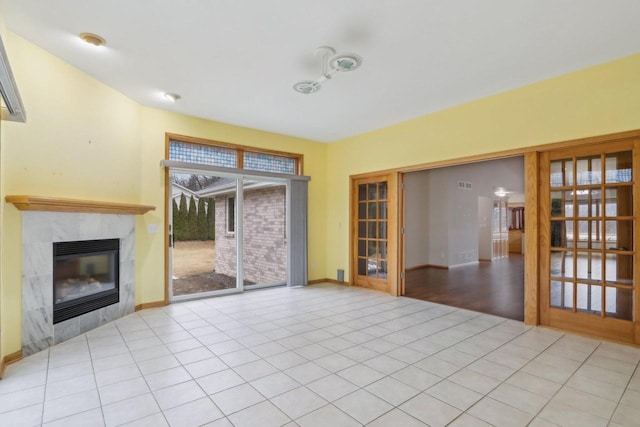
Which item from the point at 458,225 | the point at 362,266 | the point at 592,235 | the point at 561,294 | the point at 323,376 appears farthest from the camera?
the point at 458,225

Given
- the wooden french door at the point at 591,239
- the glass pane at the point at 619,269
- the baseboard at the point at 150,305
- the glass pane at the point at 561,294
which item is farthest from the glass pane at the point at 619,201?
the baseboard at the point at 150,305

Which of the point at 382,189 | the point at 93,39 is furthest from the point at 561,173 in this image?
the point at 93,39

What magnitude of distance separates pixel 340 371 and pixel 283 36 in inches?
117

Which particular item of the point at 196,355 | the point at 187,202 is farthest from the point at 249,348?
the point at 187,202

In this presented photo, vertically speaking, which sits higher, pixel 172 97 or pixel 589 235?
pixel 172 97

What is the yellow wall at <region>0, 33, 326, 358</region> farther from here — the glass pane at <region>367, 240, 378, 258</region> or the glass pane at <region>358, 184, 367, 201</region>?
the glass pane at <region>367, 240, 378, 258</region>

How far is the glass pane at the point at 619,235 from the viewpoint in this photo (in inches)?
128

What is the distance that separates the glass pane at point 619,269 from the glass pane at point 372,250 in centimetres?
318

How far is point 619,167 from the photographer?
11.0ft

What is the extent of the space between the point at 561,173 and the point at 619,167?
496 millimetres

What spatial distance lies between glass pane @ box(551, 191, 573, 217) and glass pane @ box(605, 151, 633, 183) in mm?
380

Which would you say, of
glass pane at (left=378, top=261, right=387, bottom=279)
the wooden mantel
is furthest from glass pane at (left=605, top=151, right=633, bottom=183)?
the wooden mantel

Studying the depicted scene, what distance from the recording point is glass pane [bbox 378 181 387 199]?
18.5 feet

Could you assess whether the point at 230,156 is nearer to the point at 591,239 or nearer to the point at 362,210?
the point at 362,210
